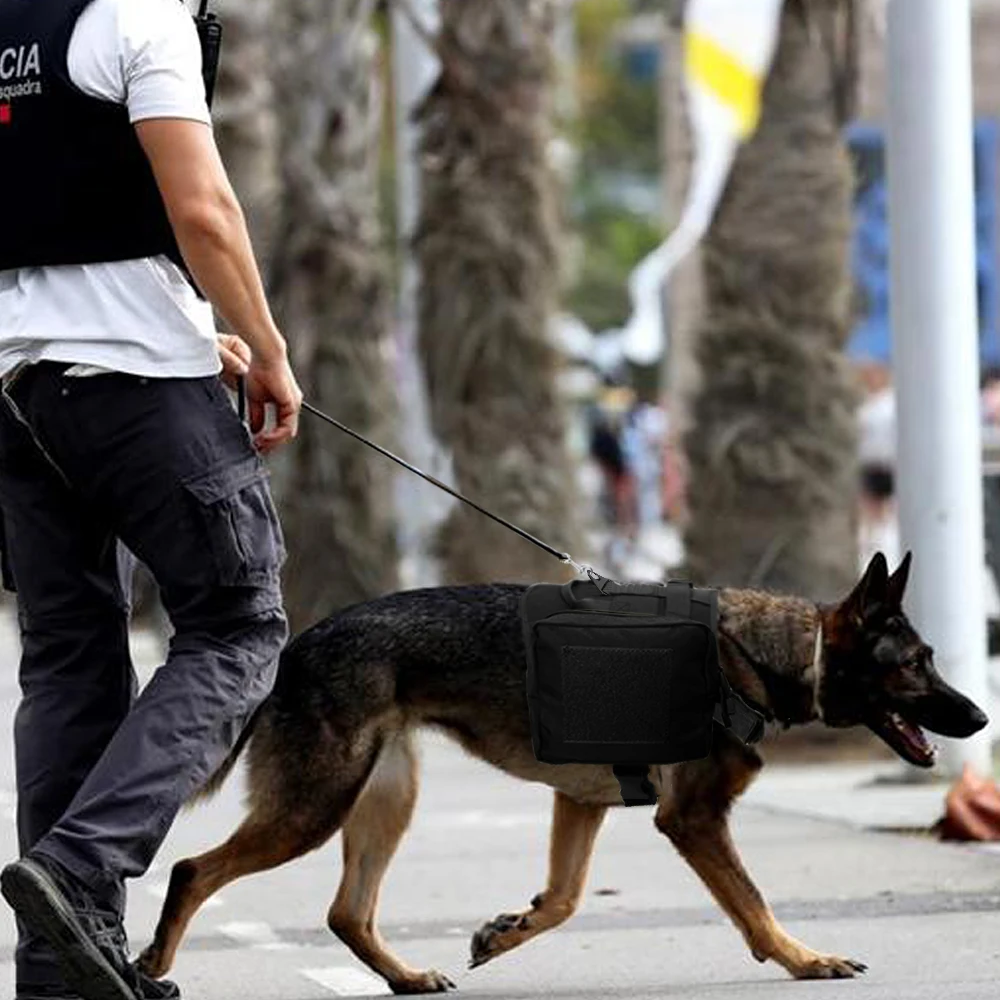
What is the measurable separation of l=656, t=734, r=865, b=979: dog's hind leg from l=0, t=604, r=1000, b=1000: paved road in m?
0.08

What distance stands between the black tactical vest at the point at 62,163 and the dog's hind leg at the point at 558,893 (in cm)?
193

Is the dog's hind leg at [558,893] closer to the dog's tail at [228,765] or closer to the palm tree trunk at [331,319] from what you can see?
the dog's tail at [228,765]

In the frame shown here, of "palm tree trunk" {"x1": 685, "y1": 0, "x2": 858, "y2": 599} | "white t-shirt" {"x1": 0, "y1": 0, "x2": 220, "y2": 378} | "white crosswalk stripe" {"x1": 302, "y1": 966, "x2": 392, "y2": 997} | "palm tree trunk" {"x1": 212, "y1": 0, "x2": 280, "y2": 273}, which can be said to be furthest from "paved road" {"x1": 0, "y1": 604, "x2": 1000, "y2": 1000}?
"palm tree trunk" {"x1": 212, "y1": 0, "x2": 280, "y2": 273}

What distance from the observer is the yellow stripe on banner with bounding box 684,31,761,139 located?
1373 cm

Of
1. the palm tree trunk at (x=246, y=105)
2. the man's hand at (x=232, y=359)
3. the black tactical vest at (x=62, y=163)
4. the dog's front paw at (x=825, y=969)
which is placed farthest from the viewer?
the palm tree trunk at (x=246, y=105)

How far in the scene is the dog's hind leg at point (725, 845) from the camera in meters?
6.89

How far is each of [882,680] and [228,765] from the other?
1.44 metres

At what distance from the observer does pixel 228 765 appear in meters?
6.71

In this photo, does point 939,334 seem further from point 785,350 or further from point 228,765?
point 228,765

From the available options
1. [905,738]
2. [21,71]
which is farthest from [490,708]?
[21,71]

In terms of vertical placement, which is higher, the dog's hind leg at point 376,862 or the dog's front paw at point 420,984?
the dog's hind leg at point 376,862

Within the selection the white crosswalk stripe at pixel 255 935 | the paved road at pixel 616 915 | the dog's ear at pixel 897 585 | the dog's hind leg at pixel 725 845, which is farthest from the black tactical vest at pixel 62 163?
the white crosswalk stripe at pixel 255 935

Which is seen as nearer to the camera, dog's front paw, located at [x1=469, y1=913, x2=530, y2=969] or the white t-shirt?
the white t-shirt

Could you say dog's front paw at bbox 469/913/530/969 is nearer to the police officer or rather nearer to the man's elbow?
the police officer
